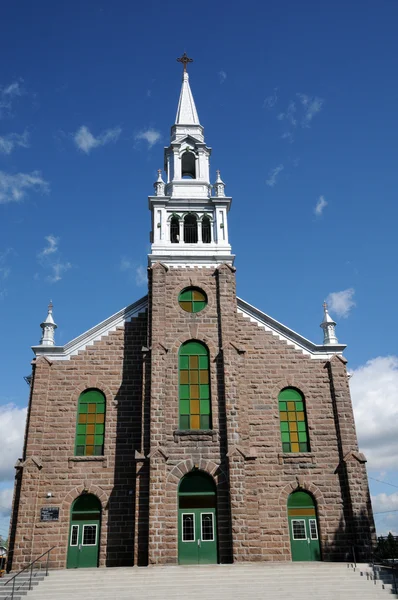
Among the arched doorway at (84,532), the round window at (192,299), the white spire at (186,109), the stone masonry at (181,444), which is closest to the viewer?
the stone masonry at (181,444)

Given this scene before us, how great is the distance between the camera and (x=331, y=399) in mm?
26188

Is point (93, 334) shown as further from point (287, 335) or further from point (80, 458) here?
point (287, 335)

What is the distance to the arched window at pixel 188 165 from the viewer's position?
31786 mm

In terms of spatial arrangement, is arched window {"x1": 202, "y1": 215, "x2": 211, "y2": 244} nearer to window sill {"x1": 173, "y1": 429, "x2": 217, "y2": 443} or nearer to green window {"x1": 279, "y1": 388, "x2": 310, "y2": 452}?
green window {"x1": 279, "y1": 388, "x2": 310, "y2": 452}

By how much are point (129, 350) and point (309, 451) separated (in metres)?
9.37

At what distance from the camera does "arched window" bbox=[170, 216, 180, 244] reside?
95.6ft

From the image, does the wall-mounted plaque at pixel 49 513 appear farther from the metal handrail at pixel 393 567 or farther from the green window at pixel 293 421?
the metal handrail at pixel 393 567

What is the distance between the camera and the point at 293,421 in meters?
25.7

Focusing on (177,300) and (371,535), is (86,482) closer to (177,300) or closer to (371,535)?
(177,300)

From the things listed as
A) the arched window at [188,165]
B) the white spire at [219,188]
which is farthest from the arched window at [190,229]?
the arched window at [188,165]

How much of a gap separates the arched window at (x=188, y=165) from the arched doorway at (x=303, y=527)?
18279 millimetres

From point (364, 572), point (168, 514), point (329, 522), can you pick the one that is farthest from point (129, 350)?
point (364, 572)

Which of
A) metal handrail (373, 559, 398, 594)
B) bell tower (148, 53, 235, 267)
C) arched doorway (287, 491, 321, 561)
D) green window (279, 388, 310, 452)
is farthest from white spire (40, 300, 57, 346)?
metal handrail (373, 559, 398, 594)

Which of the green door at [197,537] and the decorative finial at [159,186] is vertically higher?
the decorative finial at [159,186]
